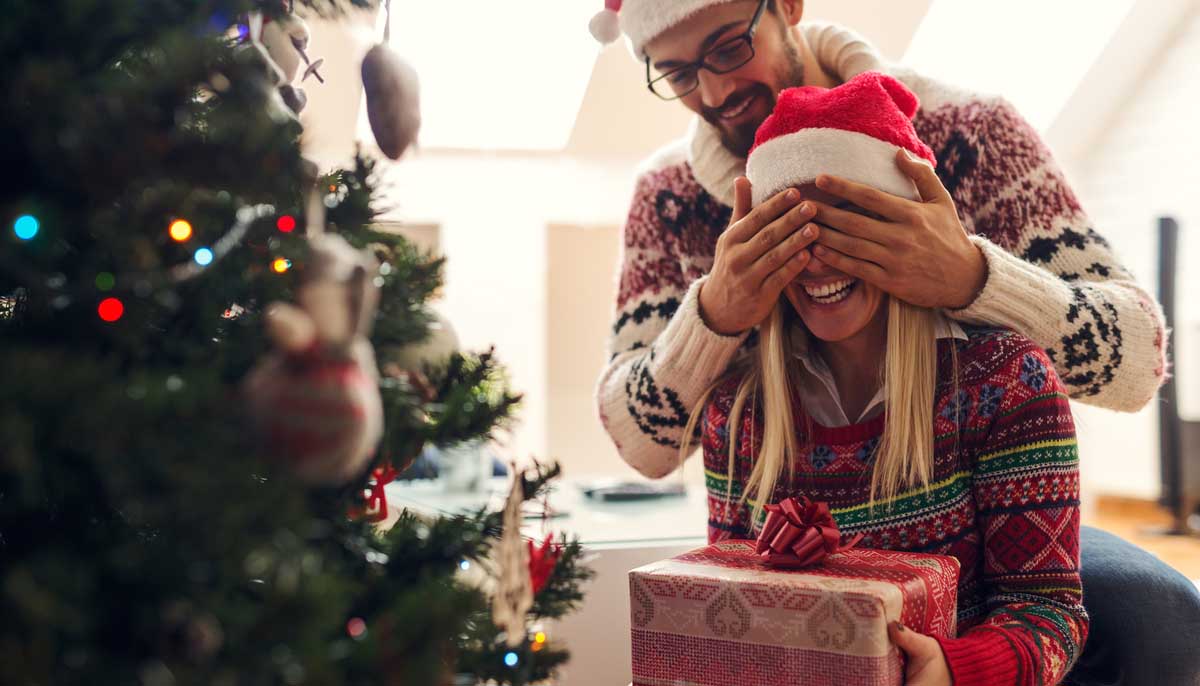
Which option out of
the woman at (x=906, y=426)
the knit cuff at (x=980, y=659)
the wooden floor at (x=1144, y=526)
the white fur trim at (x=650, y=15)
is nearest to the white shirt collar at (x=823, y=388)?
the woman at (x=906, y=426)

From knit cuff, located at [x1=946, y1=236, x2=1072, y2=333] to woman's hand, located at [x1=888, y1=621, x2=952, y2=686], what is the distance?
384 mm

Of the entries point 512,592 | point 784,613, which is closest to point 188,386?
point 512,592

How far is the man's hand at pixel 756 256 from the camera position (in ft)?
3.26

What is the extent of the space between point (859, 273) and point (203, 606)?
734 mm

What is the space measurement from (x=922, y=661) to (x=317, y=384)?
598mm

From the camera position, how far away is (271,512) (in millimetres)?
418

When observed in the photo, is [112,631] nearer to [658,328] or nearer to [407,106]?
[407,106]

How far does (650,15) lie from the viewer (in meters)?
1.26

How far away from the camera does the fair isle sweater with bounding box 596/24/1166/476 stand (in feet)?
3.66

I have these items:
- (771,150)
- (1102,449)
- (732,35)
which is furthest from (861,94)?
(1102,449)

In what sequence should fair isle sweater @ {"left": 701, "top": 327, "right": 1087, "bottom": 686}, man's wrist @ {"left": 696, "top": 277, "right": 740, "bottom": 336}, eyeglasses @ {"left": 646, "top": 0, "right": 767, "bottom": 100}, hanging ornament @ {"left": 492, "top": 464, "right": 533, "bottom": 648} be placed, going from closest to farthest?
1. hanging ornament @ {"left": 492, "top": 464, "right": 533, "bottom": 648}
2. fair isle sweater @ {"left": 701, "top": 327, "right": 1087, "bottom": 686}
3. man's wrist @ {"left": 696, "top": 277, "right": 740, "bottom": 336}
4. eyeglasses @ {"left": 646, "top": 0, "right": 767, "bottom": 100}

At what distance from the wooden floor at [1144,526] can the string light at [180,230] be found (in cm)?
375

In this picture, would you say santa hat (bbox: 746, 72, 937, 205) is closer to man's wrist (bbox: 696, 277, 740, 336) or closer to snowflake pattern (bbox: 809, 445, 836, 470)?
man's wrist (bbox: 696, 277, 740, 336)

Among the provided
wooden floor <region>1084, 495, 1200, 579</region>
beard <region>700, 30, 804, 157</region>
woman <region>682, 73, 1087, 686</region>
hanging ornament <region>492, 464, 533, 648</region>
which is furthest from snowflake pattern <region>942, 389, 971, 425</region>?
wooden floor <region>1084, 495, 1200, 579</region>
